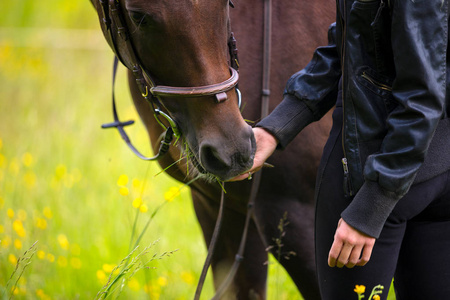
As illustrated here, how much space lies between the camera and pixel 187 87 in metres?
1.65

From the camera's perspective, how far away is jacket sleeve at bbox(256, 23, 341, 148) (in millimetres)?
1734

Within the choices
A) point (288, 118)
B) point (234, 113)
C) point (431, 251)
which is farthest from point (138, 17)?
point (431, 251)

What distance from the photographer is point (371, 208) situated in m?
1.38

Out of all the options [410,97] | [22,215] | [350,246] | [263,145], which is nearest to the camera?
[410,97]

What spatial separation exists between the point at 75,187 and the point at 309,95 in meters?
3.02

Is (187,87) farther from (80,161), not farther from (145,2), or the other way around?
(80,161)

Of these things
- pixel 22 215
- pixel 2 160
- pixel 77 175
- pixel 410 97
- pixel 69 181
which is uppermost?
pixel 410 97

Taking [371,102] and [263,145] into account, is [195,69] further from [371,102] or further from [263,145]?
[371,102]

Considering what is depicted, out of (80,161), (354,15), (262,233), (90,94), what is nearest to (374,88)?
(354,15)

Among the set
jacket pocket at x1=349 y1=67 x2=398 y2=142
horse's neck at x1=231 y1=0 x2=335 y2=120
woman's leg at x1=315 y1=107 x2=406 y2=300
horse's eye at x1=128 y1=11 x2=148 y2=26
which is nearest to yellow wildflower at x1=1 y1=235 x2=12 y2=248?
horse's neck at x1=231 y1=0 x2=335 y2=120

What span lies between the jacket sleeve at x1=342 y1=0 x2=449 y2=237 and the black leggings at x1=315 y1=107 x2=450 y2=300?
0.40ft

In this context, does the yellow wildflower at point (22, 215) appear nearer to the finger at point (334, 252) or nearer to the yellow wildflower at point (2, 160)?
the yellow wildflower at point (2, 160)

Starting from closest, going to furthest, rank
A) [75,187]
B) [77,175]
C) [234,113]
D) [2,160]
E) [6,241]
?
[234,113] < [6,241] < [2,160] < [75,187] < [77,175]

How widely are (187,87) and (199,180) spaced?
27.9 inches
